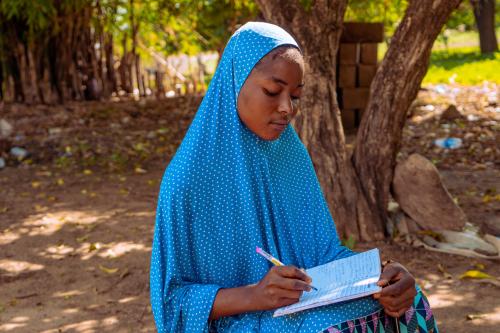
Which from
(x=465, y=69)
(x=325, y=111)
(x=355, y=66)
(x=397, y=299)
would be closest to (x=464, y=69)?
(x=465, y=69)

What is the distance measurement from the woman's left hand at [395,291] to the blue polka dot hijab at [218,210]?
0.30 m

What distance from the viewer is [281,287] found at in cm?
224

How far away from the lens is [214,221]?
8.12 feet

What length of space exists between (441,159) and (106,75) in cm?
529

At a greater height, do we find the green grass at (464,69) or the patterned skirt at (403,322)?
the green grass at (464,69)

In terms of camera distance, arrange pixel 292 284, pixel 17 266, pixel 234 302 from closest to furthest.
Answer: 1. pixel 292 284
2. pixel 234 302
3. pixel 17 266

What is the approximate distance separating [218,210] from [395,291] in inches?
24.7

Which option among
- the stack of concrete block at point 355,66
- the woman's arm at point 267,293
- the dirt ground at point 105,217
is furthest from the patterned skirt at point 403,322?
the stack of concrete block at point 355,66

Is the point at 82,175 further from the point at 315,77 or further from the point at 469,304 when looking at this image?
the point at 469,304

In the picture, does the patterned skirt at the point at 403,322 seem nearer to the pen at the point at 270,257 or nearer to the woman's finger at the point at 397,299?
the woman's finger at the point at 397,299

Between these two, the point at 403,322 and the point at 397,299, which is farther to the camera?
the point at 403,322

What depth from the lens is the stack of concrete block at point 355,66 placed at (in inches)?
355

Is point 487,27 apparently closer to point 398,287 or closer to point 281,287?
point 398,287

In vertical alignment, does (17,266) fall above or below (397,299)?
below
